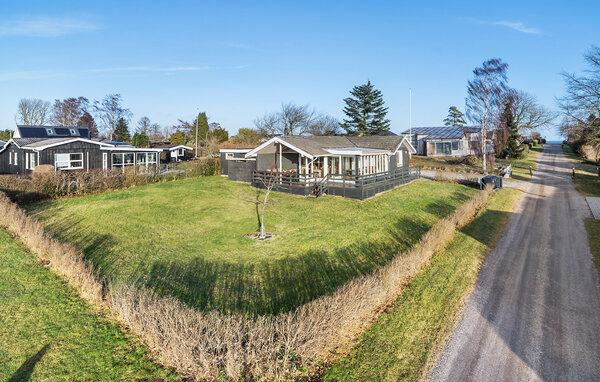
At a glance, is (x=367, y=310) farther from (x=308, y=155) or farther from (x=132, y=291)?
(x=308, y=155)

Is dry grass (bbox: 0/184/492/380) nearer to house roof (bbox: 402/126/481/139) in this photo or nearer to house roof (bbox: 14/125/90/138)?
house roof (bbox: 14/125/90/138)

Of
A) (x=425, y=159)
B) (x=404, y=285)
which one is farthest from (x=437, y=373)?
(x=425, y=159)

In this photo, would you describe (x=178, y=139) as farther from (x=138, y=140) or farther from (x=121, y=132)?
(x=121, y=132)

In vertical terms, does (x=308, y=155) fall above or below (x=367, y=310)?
above

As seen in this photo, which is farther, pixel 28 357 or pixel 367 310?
pixel 367 310

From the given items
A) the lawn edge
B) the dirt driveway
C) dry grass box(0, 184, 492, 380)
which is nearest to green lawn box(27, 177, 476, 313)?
dry grass box(0, 184, 492, 380)

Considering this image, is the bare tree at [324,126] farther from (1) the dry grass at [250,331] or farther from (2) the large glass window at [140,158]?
(1) the dry grass at [250,331]
